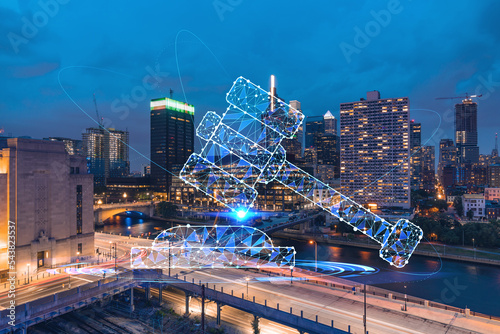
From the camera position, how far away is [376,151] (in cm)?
8956

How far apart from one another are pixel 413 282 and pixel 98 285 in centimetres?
2623

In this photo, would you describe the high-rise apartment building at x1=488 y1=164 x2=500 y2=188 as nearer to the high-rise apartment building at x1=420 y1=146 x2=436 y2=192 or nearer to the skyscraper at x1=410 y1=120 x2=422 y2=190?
the high-rise apartment building at x1=420 y1=146 x2=436 y2=192

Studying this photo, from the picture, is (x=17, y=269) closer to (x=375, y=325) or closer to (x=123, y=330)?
(x=123, y=330)

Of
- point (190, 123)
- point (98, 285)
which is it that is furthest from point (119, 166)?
point (98, 285)

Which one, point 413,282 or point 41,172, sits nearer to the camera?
point 41,172

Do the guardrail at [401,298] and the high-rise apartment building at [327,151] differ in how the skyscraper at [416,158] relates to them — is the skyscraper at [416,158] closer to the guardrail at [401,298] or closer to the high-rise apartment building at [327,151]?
the high-rise apartment building at [327,151]

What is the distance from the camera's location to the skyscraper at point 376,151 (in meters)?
85.5

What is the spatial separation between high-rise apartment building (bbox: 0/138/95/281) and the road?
13.6 ft

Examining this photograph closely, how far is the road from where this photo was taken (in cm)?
1605

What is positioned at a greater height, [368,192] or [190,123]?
[190,123]

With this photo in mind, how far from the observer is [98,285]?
20.5 metres

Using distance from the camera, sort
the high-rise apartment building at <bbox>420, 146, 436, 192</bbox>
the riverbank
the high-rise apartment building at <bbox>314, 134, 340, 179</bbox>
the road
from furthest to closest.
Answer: the high-rise apartment building at <bbox>314, 134, 340, 179</bbox> < the high-rise apartment building at <bbox>420, 146, 436, 192</bbox> < the riverbank < the road
